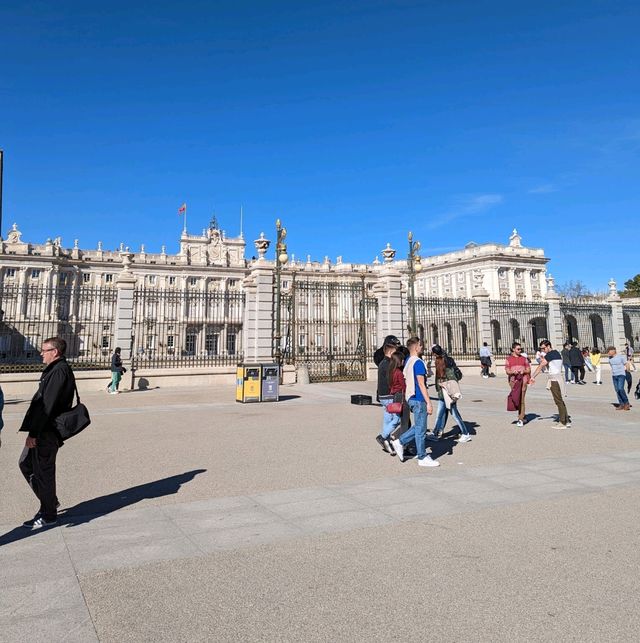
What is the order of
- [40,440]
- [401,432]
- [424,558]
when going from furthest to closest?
[401,432]
[40,440]
[424,558]

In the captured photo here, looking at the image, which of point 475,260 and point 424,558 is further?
point 475,260

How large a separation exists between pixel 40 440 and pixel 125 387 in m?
15.7

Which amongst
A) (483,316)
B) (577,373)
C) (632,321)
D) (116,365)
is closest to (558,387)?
(577,373)

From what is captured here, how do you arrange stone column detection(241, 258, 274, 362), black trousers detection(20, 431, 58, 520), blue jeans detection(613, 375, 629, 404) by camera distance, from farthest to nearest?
stone column detection(241, 258, 274, 362) → blue jeans detection(613, 375, 629, 404) → black trousers detection(20, 431, 58, 520)

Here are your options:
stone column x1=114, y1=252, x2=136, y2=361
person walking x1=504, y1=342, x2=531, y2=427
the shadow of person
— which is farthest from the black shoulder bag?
stone column x1=114, y1=252, x2=136, y2=361

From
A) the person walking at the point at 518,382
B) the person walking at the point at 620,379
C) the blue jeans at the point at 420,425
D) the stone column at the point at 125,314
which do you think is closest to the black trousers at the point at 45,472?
the blue jeans at the point at 420,425

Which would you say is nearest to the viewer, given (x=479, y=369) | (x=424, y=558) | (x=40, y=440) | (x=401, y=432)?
(x=424, y=558)

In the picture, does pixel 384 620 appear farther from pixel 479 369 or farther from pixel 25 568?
pixel 479 369

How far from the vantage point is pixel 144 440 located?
8852mm

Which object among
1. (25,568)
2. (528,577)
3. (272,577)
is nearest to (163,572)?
(272,577)

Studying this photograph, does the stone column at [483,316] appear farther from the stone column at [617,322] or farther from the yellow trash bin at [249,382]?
the yellow trash bin at [249,382]

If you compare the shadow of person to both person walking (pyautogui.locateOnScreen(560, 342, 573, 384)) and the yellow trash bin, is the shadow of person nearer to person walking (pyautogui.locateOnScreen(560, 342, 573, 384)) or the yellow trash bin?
the yellow trash bin

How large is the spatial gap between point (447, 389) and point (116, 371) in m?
13.5

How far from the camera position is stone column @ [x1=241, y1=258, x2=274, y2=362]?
2067 cm
